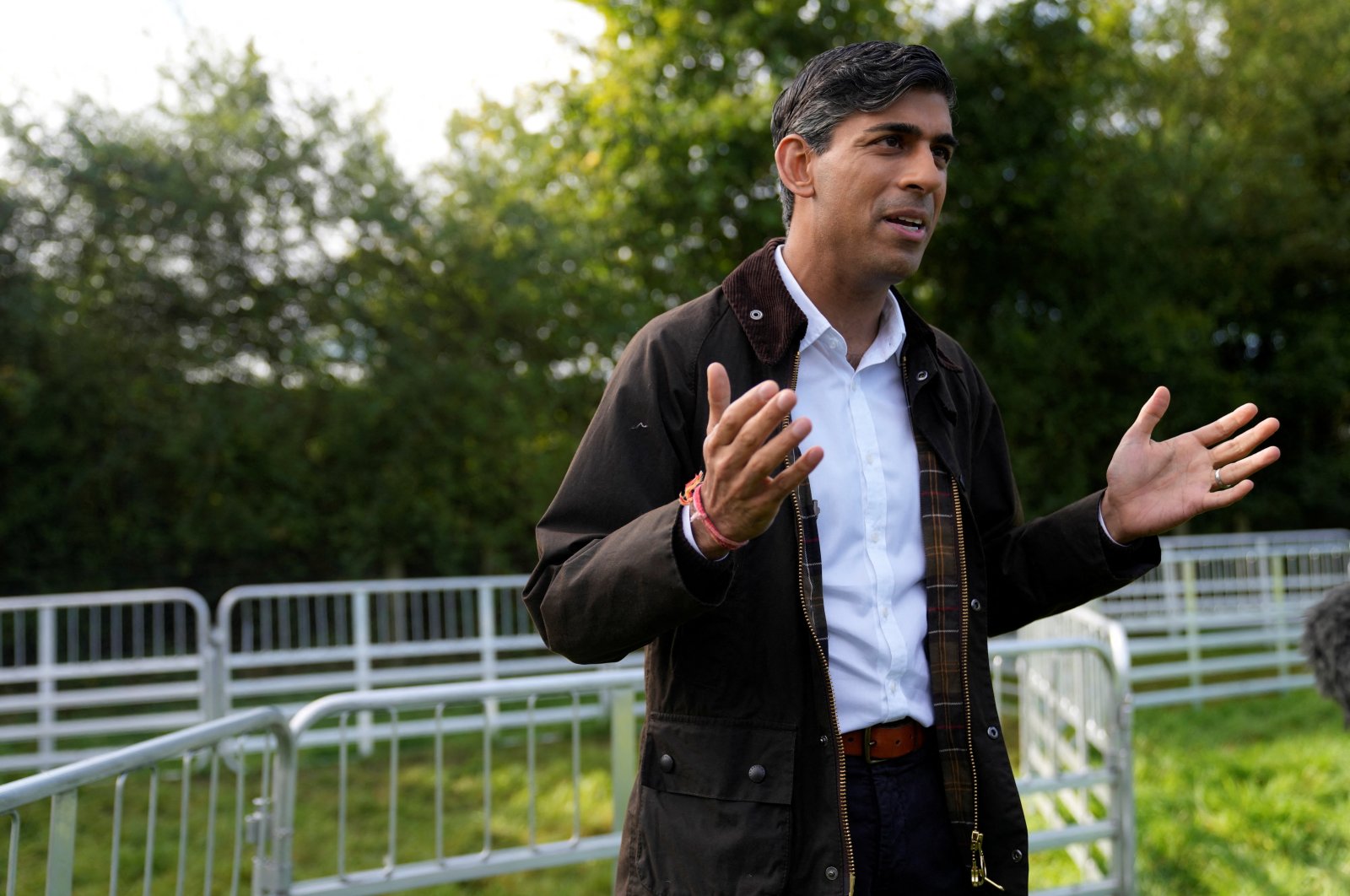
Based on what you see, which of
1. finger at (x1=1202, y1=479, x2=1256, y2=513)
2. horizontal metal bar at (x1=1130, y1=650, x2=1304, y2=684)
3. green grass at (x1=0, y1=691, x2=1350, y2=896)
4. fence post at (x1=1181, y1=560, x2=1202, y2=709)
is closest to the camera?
finger at (x1=1202, y1=479, x2=1256, y2=513)

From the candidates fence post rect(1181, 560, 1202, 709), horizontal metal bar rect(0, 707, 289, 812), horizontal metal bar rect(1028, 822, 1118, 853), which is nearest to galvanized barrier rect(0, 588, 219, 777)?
horizontal metal bar rect(0, 707, 289, 812)

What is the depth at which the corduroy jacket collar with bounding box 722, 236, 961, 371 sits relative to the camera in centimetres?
170

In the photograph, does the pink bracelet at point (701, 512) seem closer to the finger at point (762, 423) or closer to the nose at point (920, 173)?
the finger at point (762, 423)

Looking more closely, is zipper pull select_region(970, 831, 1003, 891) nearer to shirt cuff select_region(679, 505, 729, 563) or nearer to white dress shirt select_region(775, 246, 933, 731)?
white dress shirt select_region(775, 246, 933, 731)

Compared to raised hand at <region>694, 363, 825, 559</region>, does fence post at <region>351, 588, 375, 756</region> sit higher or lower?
lower

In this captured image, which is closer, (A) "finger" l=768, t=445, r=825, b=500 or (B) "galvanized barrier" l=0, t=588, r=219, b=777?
(A) "finger" l=768, t=445, r=825, b=500

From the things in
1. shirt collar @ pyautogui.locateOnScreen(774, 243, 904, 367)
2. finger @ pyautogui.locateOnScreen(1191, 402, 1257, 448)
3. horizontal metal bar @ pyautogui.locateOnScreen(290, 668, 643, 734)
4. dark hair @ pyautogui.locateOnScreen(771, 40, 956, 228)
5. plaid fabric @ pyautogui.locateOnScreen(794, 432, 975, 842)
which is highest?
dark hair @ pyautogui.locateOnScreen(771, 40, 956, 228)

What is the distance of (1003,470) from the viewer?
6.47ft

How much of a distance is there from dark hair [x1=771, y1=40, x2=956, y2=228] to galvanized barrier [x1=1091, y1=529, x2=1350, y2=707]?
6874 mm

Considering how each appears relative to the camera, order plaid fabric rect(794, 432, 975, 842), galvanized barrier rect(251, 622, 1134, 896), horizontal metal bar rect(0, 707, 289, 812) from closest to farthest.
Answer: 1. plaid fabric rect(794, 432, 975, 842)
2. horizontal metal bar rect(0, 707, 289, 812)
3. galvanized barrier rect(251, 622, 1134, 896)

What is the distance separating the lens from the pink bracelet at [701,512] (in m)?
1.35

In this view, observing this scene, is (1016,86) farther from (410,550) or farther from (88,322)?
(88,322)

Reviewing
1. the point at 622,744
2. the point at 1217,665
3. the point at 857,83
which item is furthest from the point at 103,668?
the point at 1217,665

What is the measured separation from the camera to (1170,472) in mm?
1839
